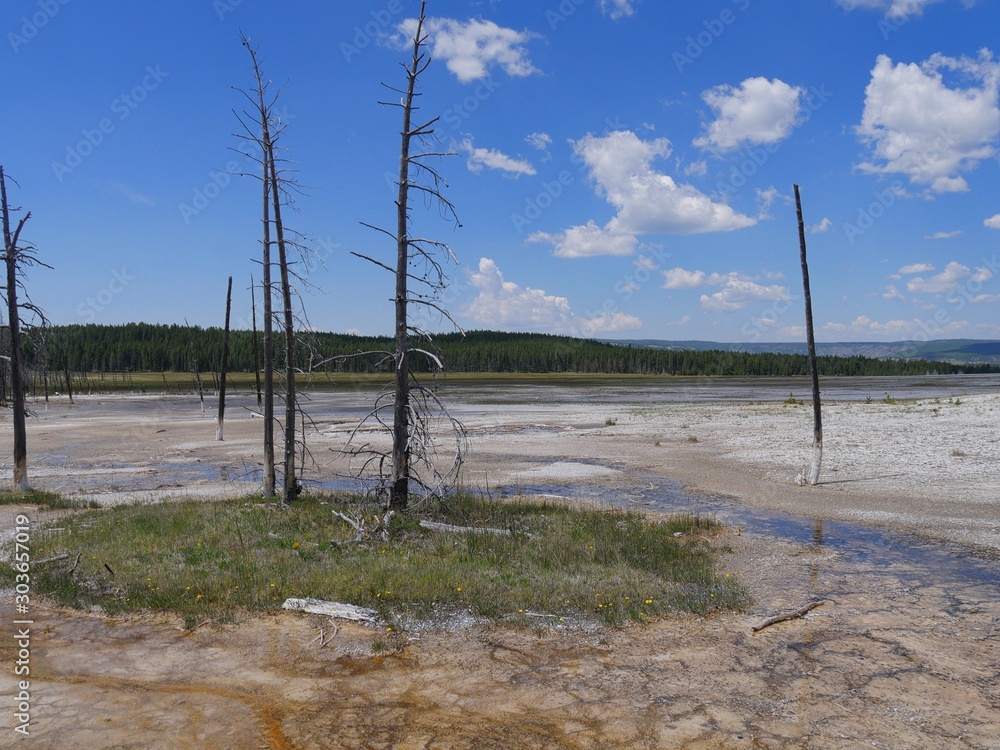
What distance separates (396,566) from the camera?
33.5ft

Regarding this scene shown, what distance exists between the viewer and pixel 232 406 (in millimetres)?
61156

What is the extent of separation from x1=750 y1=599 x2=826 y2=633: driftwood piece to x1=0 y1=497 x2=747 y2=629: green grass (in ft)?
2.08

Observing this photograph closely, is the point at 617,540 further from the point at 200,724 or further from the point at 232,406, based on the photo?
the point at 232,406

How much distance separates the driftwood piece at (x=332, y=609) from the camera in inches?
333

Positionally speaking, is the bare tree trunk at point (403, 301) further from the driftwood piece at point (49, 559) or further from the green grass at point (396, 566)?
the driftwood piece at point (49, 559)

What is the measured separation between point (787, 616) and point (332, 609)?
230 inches

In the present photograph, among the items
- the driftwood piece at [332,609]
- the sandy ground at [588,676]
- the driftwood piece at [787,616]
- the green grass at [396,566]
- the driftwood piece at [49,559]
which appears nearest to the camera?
the sandy ground at [588,676]

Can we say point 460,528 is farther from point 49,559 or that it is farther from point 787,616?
point 49,559

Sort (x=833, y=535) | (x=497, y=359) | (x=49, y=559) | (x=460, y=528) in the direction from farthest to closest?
(x=497, y=359) < (x=833, y=535) < (x=460, y=528) < (x=49, y=559)

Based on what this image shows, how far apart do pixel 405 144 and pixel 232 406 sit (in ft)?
174

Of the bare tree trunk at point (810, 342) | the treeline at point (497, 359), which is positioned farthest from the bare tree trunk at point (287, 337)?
the treeline at point (497, 359)

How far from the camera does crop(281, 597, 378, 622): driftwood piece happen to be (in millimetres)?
8461

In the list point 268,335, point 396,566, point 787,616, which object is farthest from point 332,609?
point 268,335

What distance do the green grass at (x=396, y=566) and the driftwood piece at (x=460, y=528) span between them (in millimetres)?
231
